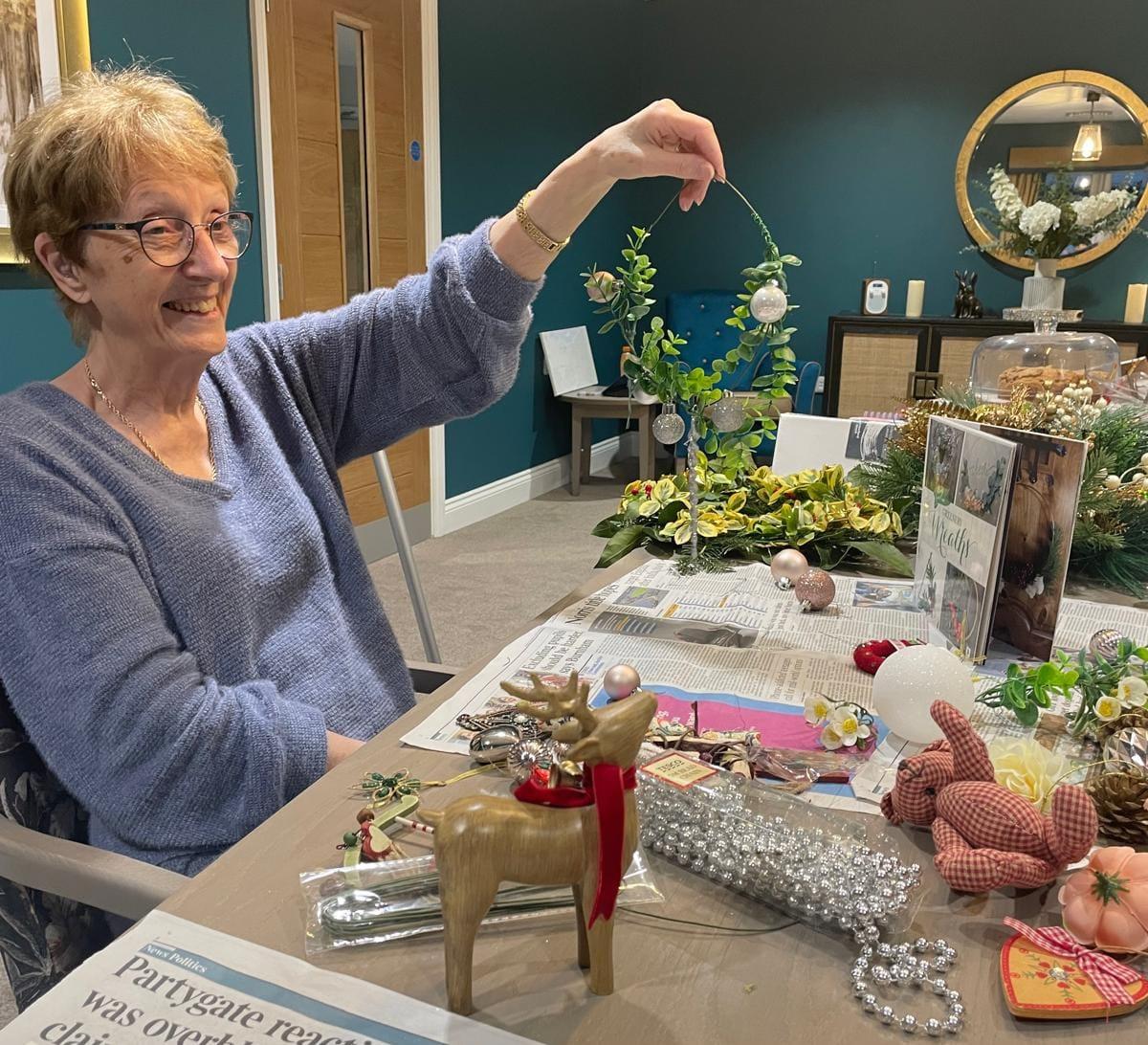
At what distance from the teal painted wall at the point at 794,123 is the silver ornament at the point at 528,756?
3865mm

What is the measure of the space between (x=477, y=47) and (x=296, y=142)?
4.77ft

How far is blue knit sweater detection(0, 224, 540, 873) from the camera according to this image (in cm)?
90

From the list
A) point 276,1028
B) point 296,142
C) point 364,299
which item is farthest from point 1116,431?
point 296,142

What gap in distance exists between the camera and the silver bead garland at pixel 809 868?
61cm

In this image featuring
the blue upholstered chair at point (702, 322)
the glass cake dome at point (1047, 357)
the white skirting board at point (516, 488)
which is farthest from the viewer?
the blue upholstered chair at point (702, 322)

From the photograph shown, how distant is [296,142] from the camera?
11.4 feet

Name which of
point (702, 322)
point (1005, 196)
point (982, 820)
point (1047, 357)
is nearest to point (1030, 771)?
point (982, 820)

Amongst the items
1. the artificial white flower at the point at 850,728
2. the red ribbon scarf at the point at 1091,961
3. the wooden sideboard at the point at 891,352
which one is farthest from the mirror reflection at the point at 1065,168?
the red ribbon scarf at the point at 1091,961

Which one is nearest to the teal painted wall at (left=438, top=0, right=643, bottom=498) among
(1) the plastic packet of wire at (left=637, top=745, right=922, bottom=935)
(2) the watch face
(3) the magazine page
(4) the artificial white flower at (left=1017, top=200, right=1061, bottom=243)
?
(2) the watch face

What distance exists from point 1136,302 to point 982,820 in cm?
538

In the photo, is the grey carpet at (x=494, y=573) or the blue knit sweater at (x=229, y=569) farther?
the grey carpet at (x=494, y=573)

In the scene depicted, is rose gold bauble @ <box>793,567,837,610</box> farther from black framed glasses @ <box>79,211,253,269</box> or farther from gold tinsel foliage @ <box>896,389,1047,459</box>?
black framed glasses @ <box>79,211,253,269</box>

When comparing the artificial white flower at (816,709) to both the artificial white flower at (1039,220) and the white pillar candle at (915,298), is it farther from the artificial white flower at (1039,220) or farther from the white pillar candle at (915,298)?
the artificial white flower at (1039,220)

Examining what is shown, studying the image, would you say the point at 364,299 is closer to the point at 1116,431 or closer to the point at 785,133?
the point at 1116,431
